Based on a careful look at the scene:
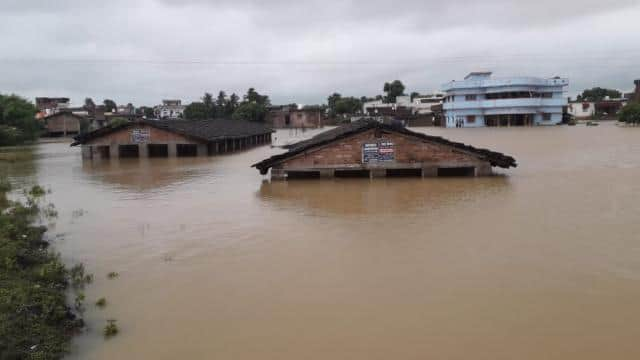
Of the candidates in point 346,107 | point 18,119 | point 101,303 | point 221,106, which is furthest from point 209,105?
point 101,303

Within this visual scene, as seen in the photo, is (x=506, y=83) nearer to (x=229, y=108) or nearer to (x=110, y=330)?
(x=229, y=108)

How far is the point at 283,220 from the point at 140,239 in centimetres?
329

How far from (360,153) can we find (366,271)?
445 inches

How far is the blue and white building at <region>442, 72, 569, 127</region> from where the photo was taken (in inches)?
2746

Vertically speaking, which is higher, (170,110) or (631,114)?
(170,110)

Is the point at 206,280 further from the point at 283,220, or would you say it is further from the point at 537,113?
the point at 537,113

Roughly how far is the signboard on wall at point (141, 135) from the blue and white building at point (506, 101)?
48.4m

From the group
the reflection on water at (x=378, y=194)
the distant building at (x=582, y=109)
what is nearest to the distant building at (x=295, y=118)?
the distant building at (x=582, y=109)

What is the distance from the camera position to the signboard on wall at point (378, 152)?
19.8m

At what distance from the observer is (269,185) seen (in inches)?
770

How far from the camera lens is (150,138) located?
1369 inches

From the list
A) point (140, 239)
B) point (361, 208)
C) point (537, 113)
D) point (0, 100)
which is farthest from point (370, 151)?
point (537, 113)

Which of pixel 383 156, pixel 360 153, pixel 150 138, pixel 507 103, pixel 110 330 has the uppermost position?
pixel 507 103

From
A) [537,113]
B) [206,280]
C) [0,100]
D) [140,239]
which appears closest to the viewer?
[206,280]
